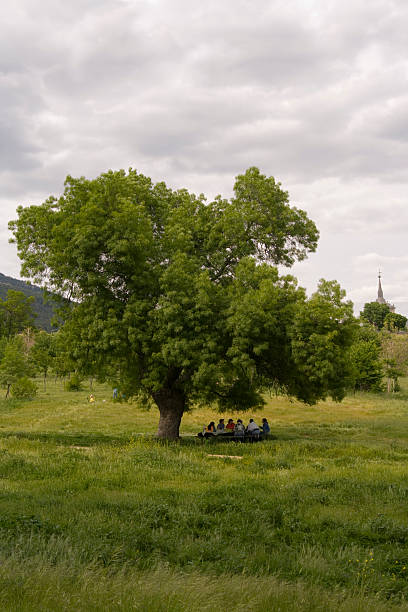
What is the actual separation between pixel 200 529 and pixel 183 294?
11.9 metres

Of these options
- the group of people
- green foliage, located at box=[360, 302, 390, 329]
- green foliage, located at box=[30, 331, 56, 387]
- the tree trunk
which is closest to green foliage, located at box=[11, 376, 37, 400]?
green foliage, located at box=[30, 331, 56, 387]

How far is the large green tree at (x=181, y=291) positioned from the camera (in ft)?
64.0

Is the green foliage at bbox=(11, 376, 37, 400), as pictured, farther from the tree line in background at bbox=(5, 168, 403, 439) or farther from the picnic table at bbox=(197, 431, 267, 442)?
the picnic table at bbox=(197, 431, 267, 442)

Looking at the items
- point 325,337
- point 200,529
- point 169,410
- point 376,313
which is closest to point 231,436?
point 169,410

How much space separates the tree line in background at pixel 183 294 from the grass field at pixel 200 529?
3978 millimetres

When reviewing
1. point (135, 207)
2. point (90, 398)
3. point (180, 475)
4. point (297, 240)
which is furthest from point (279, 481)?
point (90, 398)

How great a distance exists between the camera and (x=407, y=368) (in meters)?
64.9

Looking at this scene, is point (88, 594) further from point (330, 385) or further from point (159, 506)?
point (330, 385)

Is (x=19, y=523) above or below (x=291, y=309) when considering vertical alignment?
below

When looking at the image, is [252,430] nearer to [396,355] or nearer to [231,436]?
[231,436]

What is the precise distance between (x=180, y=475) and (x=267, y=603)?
8284 mm

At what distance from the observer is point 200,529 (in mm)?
9070

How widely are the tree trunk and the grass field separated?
15.7ft

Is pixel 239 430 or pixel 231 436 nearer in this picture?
pixel 239 430
